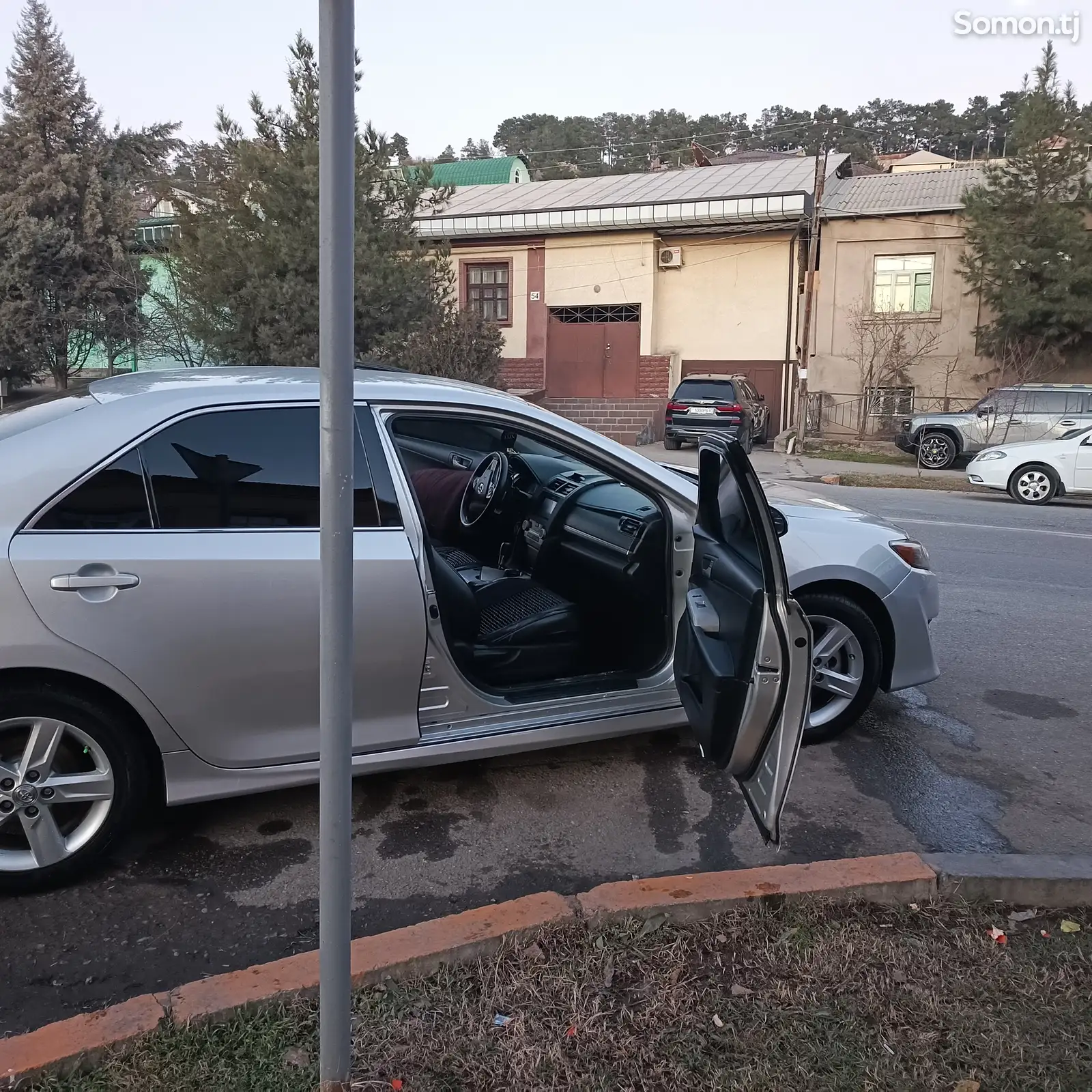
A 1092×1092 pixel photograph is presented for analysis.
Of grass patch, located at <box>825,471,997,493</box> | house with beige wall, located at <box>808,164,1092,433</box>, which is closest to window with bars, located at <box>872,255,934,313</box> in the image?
house with beige wall, located at <box>808,164,1092,433</box>

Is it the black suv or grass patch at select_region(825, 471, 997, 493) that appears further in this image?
the black suv

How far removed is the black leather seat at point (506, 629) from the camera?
3.93 meters

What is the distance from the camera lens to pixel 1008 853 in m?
3.48

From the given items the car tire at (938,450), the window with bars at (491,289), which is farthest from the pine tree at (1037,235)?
the window with bars at (491,289)

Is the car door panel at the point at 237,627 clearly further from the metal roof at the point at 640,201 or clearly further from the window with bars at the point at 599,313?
the window with bars at the point at 599,313

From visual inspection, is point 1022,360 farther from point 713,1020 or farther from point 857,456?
point 713,1020

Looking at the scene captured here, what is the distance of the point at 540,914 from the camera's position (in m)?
2.90

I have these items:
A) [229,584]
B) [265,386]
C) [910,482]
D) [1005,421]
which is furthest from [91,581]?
[1005,421]

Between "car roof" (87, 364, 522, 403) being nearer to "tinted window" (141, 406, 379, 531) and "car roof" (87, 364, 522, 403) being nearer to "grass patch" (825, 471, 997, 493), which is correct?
"tinted window" (141, 406, 379, 531)

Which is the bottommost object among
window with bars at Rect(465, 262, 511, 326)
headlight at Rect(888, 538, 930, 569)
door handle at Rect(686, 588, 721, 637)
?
headlight at Rect(888, 538, 930, 569)

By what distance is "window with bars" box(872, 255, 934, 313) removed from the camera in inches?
973

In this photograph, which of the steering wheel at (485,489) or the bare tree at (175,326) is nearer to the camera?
the steering wheel at (485,489)

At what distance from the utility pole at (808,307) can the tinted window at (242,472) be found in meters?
19.6

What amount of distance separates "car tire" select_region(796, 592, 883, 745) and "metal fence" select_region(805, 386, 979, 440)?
1989 cm
